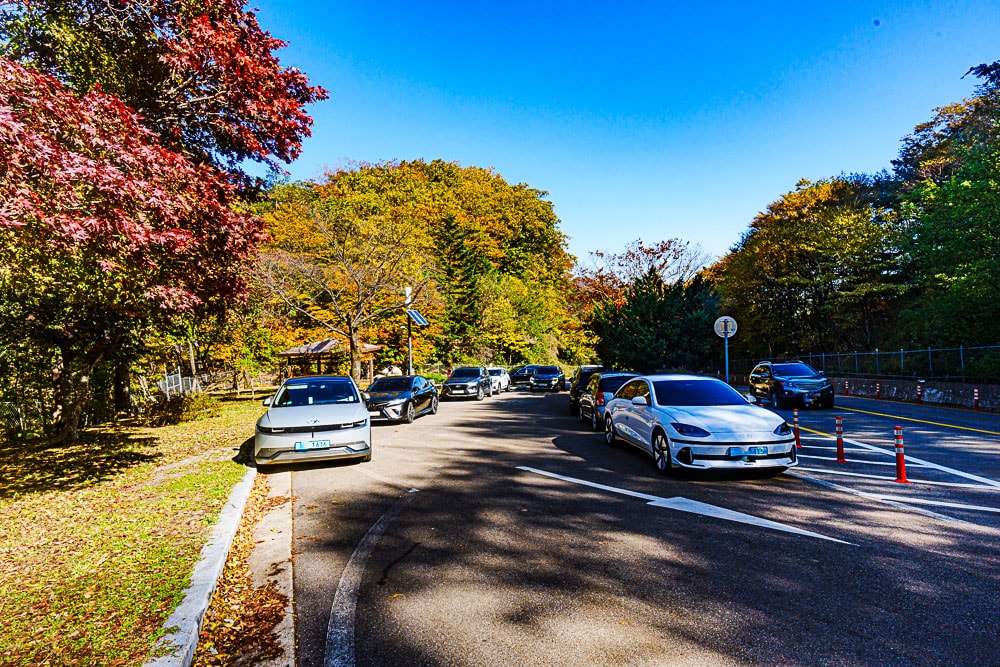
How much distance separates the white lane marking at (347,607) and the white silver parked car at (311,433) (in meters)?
3.64

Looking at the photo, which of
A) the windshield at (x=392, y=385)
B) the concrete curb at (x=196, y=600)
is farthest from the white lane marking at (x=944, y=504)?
the windshield at (x=392, y=385)

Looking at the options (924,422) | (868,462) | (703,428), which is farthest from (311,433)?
(924,422)

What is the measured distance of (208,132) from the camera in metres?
8.95

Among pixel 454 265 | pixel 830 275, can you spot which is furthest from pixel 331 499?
pixel 454 265

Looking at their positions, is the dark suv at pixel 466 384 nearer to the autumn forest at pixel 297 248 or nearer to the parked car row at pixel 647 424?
the autumn forest at pixel 297 248

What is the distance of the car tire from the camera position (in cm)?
807

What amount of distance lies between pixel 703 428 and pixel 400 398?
10730 millimetres

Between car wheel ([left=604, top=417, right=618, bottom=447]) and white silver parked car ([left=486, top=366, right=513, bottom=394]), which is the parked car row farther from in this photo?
white silver parked car ([left=486, top=366, right=513, bottom=394])

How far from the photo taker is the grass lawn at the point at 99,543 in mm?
3555

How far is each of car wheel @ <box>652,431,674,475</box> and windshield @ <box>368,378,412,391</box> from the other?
33.9 ft

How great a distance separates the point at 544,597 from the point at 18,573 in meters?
4.69

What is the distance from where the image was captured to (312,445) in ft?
30.5

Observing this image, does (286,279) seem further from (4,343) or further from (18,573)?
(18,573)

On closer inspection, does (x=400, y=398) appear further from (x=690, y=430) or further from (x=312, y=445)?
(x=690, y=430)
